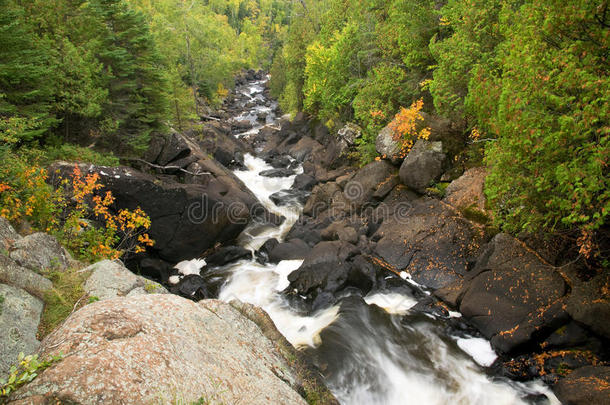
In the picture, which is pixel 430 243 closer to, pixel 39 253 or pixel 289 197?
pixel 289 197

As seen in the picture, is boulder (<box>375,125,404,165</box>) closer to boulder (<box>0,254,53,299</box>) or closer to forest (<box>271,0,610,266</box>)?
forest (<box>271,0,610,266</box>)

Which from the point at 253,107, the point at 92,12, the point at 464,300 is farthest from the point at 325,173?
the point at 253,107

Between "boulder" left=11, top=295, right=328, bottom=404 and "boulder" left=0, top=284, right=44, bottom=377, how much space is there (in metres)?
1.89

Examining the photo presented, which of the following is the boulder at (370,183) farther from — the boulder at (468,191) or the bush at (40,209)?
the bush at (40,209)

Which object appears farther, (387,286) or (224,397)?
(387,286)

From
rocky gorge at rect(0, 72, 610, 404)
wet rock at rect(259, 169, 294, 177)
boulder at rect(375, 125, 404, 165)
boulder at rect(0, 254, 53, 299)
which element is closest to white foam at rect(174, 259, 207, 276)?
rocky gorge at rect(0, 72, 610, 404)

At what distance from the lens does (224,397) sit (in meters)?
4.64

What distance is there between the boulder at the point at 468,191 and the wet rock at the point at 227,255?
10.2 m

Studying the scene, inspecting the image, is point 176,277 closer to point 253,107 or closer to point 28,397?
point 28,397

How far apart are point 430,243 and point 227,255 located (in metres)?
9.62

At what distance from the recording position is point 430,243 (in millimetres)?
14258

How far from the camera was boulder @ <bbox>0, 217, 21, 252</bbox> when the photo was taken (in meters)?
7.69

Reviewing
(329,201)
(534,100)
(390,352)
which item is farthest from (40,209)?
(329,201)

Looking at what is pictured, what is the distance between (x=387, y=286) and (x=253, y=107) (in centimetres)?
4973
